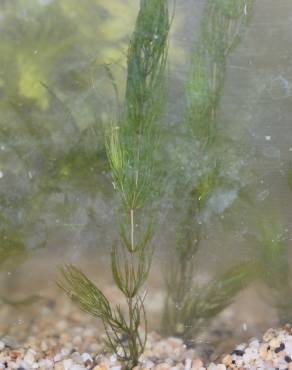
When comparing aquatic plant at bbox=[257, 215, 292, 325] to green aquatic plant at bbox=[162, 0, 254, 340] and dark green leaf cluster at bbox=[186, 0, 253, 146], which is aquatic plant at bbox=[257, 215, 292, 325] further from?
dark green leaf cluster at bbox=[186, 0, 253, 146]

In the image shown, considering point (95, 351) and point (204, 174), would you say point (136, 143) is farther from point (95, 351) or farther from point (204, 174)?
point (95, 351)

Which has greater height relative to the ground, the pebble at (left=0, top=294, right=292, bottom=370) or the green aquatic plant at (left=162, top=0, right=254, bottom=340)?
the green aquatic plant at (left=162, top=0, right=254, bottom=340)

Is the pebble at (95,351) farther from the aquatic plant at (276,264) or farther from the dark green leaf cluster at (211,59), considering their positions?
the dark green leaf cluster at (211,59)

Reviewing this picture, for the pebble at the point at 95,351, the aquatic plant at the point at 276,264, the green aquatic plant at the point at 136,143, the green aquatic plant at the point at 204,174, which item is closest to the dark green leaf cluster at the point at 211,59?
the green aquatic plant at the point at 204,174

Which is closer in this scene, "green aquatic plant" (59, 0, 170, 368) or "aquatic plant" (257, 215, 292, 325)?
"green aquatic plant" (59, 0, 170, 368)

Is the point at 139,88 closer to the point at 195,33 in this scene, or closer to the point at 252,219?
the point at 195,33


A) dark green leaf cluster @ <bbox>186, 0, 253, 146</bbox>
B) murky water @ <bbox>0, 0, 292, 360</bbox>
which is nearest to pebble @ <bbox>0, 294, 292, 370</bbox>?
murky water @ <bbox>0, 0, 292, 360</bbox>
